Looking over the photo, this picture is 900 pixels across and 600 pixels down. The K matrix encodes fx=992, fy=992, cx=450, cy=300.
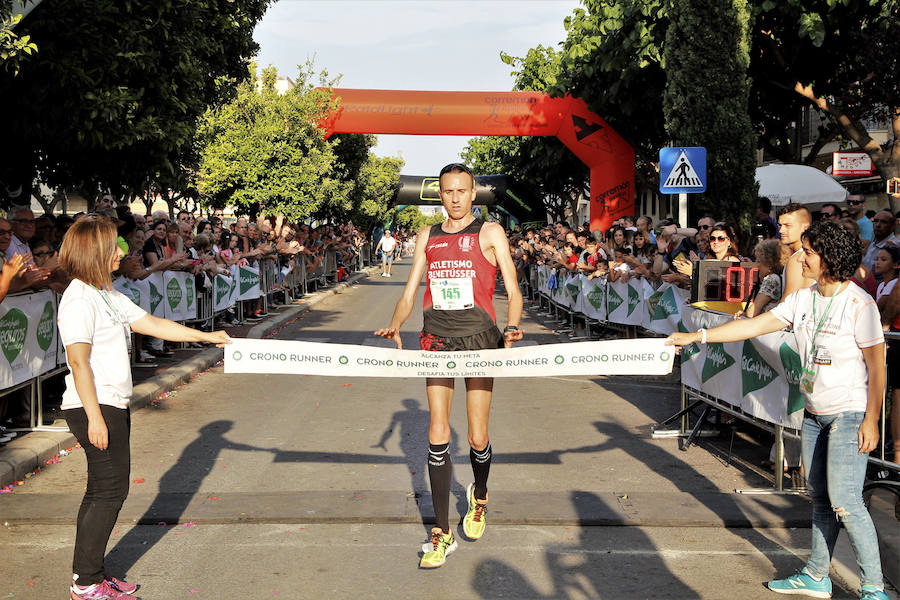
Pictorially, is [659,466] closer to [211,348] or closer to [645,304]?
[645,304]

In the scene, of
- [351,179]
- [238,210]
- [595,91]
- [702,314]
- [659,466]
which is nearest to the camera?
[659,466]

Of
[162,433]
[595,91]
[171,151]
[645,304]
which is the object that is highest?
[595,91]

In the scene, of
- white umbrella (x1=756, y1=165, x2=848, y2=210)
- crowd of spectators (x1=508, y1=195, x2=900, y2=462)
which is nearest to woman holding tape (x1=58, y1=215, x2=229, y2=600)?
crowd of spectators (x1=508, y1=195, x2=900, y2=462)

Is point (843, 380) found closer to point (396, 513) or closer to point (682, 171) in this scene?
point (396, 513)

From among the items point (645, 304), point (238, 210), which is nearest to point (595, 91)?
point (238, 210)

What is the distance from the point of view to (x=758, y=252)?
8000mm

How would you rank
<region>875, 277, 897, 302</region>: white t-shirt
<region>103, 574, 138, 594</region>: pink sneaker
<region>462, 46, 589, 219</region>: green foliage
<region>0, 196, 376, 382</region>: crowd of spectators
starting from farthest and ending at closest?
1. <region>462, 46, 589, 219</region>: green foliage
2. <region>0, 196, 376, 382</region>: crowd of spectators
3. <region>875, 277, 897, 302</region>: white t-shirt
4. <region>103, 574, 138, 594</region>: pink sneaker

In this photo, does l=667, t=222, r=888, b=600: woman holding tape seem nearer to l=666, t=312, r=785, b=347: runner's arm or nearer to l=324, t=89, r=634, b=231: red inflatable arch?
l=666, t=312, r=785, b=347: runner's arm

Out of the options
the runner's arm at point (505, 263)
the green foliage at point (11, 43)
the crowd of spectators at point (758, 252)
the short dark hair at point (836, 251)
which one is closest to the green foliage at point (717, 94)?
the crowd of spectators at point (758, 252)

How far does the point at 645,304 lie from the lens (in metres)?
13.2

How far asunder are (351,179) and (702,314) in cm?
3264

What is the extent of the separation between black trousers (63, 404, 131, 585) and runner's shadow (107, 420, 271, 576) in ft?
1.63

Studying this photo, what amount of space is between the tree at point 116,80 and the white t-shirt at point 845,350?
7.57 meters

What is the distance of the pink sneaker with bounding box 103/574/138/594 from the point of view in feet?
15.4
